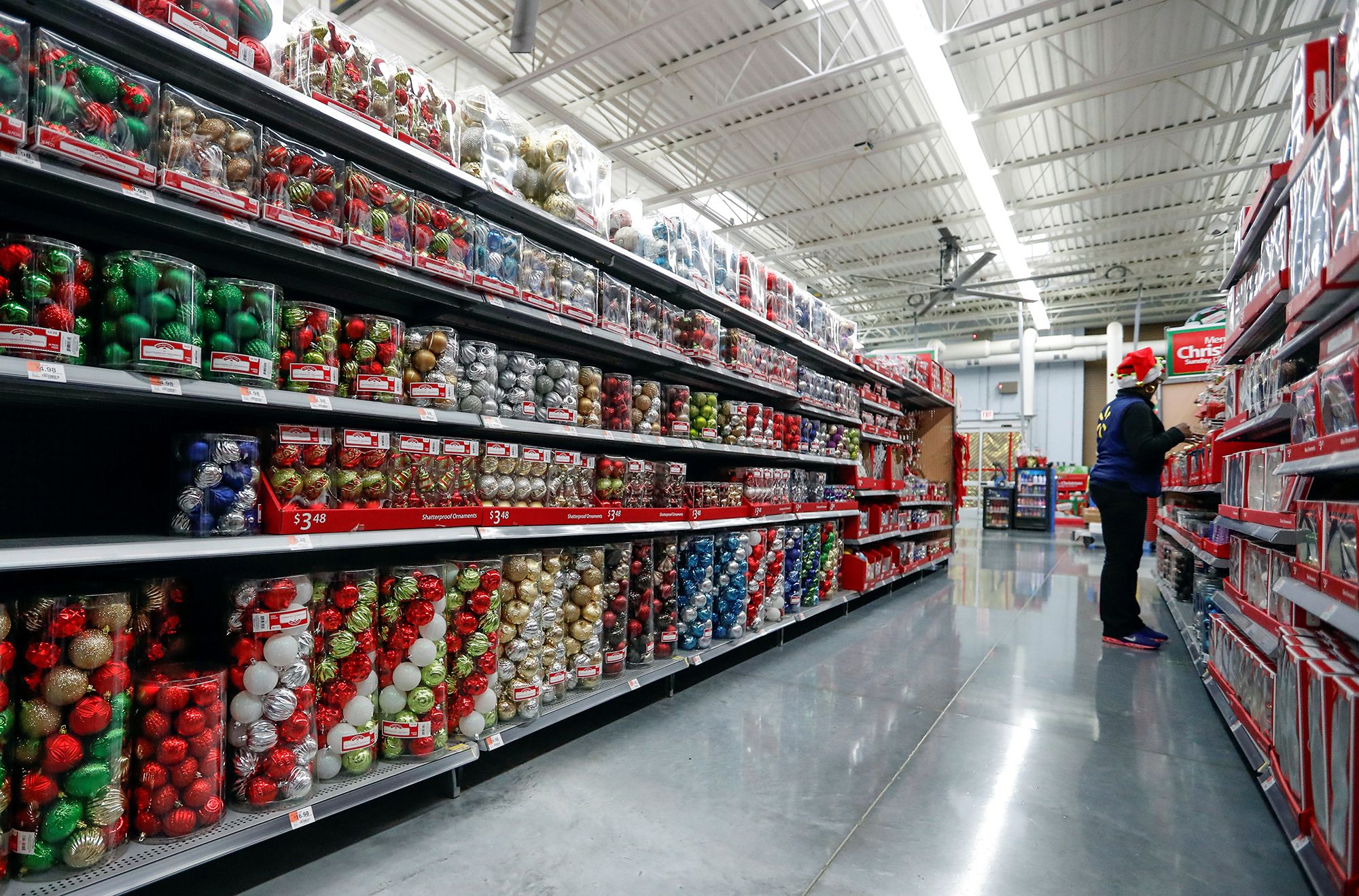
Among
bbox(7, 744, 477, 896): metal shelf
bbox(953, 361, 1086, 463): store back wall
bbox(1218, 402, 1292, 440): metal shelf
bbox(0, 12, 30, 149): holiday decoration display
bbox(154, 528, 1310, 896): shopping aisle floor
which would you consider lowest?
bbox(154, 528, 1310, 896): shopping aisle floor

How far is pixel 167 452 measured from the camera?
220cm

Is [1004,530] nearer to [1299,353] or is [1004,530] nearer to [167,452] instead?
[1299,353]

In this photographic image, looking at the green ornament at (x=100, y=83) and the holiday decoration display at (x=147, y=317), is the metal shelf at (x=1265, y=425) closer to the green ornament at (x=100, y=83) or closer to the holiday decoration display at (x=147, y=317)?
the holiday decoration display at (x=147, y=317)

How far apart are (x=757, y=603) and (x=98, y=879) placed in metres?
3.27

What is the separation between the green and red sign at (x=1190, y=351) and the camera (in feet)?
21.6

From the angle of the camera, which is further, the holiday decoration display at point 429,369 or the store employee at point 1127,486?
the store employee at point 1127,486

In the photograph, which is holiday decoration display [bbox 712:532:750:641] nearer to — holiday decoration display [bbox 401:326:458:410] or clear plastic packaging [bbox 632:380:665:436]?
clear plastic packaging [bbox 632:380:665:436]

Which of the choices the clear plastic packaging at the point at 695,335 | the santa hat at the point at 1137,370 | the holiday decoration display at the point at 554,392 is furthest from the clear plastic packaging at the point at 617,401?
the santa hat at the point at 1137,370

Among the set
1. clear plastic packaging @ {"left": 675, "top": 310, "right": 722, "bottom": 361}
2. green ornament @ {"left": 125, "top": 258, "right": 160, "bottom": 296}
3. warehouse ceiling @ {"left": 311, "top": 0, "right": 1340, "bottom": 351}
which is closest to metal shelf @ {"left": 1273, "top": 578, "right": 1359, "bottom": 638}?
clear plastic packaging @ {"left": 675, "top": 310, "right": 722, "bottom": 361}

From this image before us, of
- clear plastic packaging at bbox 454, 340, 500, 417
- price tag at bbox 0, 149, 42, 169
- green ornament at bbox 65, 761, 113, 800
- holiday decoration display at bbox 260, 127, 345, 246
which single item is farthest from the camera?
clear plastic packaging at bbox 454, 340, 500, 417

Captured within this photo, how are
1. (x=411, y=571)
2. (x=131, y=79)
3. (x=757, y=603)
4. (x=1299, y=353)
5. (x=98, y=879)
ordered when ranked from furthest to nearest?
(x=757, y=603)
(x=1299, y=353)
(x=411, y=571)
(x=131, y=79)
(x=98, y=879)

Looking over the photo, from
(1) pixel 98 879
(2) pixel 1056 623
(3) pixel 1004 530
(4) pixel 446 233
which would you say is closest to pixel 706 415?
(4) pixel 446 233

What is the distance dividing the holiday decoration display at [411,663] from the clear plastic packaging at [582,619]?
682 millimetres

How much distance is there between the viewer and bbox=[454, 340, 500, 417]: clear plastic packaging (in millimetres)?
2430
